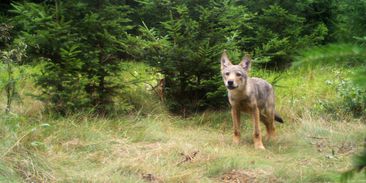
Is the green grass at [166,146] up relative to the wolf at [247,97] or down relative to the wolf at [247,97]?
down

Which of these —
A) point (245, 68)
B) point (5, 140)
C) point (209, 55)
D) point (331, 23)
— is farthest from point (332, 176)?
point (331, 23)

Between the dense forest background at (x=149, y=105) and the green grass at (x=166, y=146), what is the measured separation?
0.8 inches

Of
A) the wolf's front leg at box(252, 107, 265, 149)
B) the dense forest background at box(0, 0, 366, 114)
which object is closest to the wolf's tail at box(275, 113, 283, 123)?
the wolf's front leg at box(252, 107, 265, 149)

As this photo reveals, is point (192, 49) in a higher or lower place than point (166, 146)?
higher

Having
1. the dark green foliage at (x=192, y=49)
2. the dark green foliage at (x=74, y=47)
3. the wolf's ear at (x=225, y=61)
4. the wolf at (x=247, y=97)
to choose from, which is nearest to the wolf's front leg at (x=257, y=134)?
the wolf at (x=247, y=97)

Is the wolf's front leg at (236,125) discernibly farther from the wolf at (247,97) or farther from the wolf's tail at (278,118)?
the wolf's tail at (278,118)

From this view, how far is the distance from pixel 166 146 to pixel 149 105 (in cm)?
229

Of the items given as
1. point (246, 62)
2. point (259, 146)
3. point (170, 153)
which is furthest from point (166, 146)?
point (246, 62)

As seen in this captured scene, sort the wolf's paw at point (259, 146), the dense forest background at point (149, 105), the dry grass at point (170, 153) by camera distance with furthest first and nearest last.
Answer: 1. the wolf's paw at point (259, 146)
2. the dense forest background at point (149, 105)
3. the dry grass at point (170, 153)

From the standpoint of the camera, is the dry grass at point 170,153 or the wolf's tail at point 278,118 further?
the wolf's tail at point 278,118

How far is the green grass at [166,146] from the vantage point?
5.20 metres

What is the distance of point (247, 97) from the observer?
7012 mm

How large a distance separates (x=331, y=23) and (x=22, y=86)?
29.2 ft

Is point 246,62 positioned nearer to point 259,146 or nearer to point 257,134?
point 257,134
